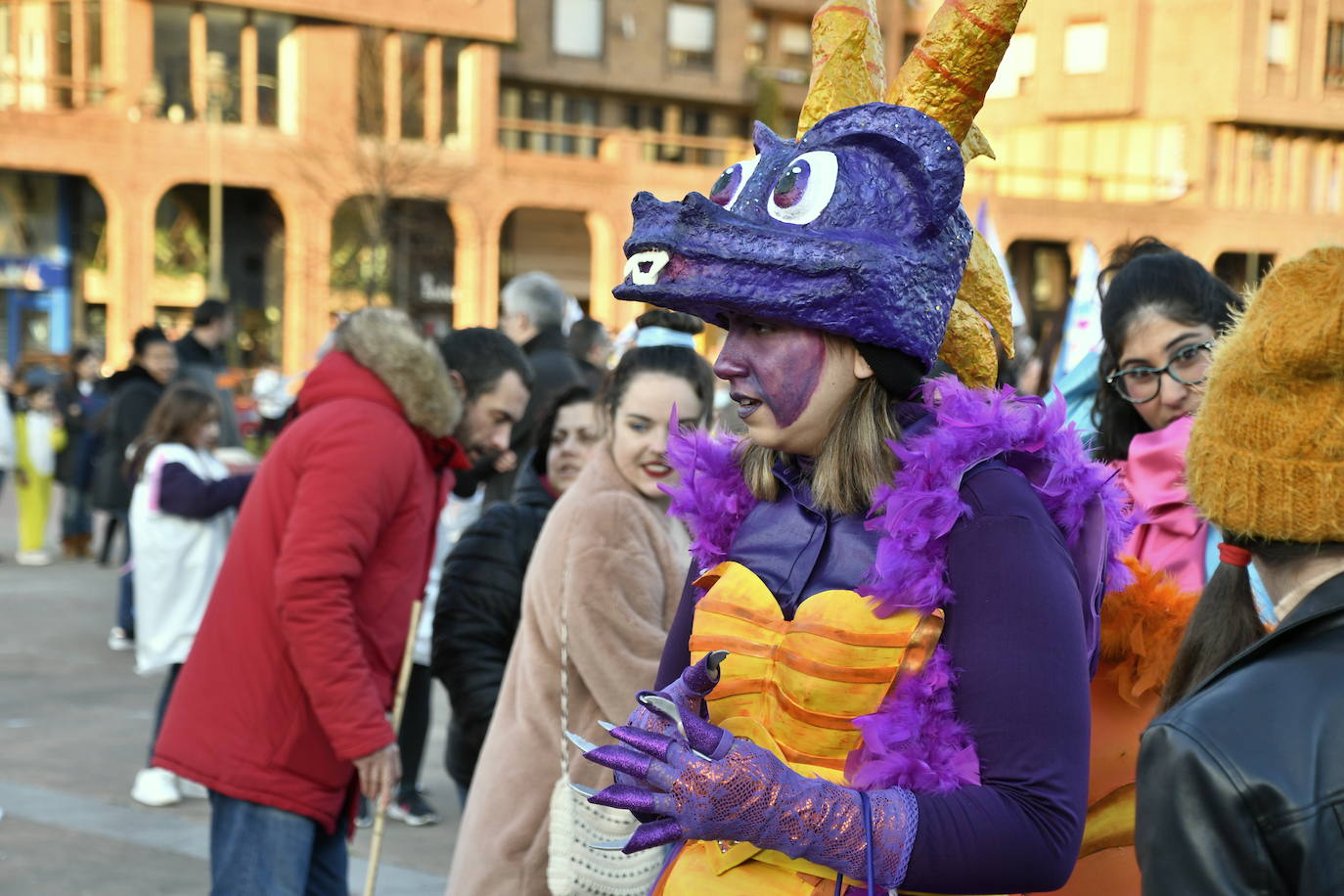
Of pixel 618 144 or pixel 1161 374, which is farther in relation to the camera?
pixel 618 144

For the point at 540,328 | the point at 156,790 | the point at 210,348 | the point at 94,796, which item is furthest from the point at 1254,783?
the point at 210,348

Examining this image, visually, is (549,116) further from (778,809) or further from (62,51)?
(778,809)

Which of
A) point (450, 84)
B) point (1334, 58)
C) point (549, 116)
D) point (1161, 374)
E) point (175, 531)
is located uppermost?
point (1334, 58)

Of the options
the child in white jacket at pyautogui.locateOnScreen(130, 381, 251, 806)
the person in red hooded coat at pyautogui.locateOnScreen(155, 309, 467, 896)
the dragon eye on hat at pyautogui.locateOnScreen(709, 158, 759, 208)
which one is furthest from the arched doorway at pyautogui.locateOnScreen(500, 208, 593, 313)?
the dragon eye on hat at pyautogui.locateOnScreen(709, 158, 759, 208)

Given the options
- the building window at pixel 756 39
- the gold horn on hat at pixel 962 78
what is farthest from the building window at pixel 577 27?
the gold horn on hat at pixel 962 78

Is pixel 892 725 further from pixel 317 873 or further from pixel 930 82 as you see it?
pixel 317 873

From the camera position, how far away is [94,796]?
6652mm

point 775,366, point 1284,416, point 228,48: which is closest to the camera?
point 1284,416

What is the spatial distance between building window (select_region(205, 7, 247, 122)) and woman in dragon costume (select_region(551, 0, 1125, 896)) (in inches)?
1225

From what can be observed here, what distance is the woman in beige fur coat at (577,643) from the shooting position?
3.30 m

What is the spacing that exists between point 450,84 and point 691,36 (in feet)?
25.9

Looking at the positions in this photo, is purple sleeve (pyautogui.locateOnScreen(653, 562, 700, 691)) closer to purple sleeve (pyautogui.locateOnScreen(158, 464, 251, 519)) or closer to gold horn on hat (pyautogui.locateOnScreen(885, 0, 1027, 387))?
gold horn on hat (pyautogui.locateOnScreen(885, 0, 1027, 387))

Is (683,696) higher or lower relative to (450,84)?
lower

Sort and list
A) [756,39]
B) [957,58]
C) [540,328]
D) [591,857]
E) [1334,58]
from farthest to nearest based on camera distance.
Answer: [756,39], [1334,58], [540,328], [591,857], [957,58]
